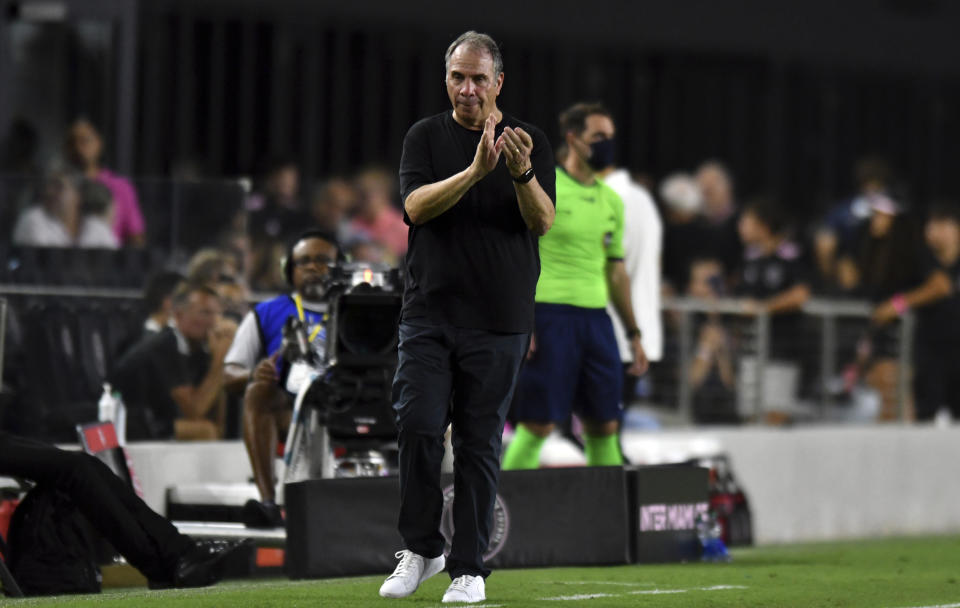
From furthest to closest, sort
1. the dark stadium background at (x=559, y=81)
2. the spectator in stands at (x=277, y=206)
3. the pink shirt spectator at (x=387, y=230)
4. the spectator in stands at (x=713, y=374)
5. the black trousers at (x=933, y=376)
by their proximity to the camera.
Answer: the dark stadium background at (x=559, y=81) → the black trousers at (x=933, y=376) → the pink shirt spectator at (x=387, y=230) → the spectator in stands at (x=713, y=374) → the spectator in stands at (x=277, y=206)

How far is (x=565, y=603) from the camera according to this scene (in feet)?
26.7

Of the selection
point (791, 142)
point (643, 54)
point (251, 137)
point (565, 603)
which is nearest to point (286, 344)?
point (565, 603)

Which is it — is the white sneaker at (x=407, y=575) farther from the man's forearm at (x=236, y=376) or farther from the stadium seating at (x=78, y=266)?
the stadium seating at (x=78, y=266)

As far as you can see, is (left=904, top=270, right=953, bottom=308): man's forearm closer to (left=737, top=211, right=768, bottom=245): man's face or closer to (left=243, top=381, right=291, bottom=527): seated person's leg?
(left=737, top=211, right=768, bottom=245): man's face

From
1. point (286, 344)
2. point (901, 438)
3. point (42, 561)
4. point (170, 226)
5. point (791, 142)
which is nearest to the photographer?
point (42, 561)

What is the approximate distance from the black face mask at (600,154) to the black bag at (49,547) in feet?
10.6

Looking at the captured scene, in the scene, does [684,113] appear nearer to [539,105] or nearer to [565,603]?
[539,105]

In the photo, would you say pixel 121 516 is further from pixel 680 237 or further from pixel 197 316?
pixel 680 237

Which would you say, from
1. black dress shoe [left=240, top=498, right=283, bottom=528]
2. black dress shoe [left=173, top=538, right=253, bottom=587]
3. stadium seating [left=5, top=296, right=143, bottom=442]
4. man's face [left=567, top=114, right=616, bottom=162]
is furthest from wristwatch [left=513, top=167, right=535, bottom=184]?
stadium seating [left=5, top=296, right=143, bottom=442]

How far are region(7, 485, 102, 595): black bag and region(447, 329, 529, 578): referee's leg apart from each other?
198 cm

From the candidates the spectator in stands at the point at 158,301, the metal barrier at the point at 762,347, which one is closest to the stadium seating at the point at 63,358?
the spectator in stands at the point at 158,301

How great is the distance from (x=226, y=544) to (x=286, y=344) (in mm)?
1460

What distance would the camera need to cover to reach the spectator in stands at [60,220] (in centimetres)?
1155

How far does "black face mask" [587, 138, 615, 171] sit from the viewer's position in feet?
35.5
